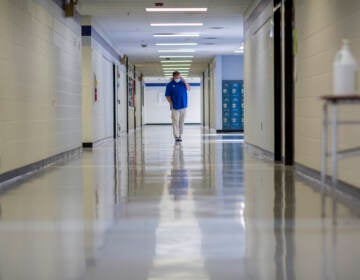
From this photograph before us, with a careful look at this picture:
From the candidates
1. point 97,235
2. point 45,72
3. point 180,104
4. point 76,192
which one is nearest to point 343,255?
point 97,235

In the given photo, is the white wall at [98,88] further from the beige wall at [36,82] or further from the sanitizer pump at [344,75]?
the sanitizer pump at [344,75]

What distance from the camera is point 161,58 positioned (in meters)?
27.0

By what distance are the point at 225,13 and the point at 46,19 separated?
17.6ft

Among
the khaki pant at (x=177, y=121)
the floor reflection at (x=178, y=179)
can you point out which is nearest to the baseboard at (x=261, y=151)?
the floor reflection at (x=178, y=179)

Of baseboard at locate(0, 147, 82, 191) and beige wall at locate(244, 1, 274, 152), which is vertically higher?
beige wall at locate(244, 1, 274, 152)

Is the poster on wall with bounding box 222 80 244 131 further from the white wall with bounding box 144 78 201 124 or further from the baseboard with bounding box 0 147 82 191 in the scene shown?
the white wall with bounding box 144 78 201 124

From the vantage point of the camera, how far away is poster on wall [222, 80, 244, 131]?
2578cm

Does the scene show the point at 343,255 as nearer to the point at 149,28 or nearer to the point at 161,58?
the point at 149,28

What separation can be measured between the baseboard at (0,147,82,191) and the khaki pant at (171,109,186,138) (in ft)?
21.1

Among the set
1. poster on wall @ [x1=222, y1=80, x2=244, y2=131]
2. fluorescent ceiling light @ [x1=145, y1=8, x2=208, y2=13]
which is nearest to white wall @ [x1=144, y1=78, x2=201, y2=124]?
poster on wall @ [x1=222, y1=80, x2=244, y2=131]

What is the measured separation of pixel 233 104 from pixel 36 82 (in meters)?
17.0

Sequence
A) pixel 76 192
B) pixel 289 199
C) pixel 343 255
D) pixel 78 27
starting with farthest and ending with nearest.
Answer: pixel 78 27 → pixel 76 192 → pixel 289 199 → pixel 343 255

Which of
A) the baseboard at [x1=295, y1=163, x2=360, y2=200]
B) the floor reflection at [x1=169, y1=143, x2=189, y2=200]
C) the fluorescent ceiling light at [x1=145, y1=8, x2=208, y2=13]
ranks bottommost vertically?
the floor reflection at [x1=169, y1=143, x2=189, y2=200]

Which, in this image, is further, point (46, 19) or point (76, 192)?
point (46, 19)
